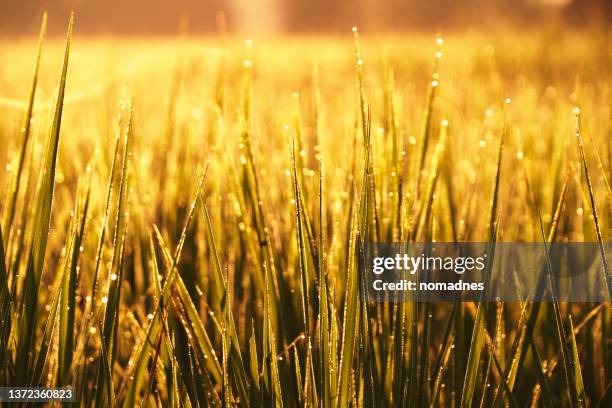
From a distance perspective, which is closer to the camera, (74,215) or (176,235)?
(74,215)

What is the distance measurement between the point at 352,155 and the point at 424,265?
151 mm

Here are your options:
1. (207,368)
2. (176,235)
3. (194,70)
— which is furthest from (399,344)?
(194,70)

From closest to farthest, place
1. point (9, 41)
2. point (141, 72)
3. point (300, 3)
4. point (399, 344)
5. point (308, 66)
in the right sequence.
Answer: point (399, 344) → point (141, 72) → point (308, 66) → point (9, 41) → point (300, 3)

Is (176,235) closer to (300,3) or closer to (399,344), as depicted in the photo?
(399,344)

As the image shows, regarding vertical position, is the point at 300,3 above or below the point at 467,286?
above

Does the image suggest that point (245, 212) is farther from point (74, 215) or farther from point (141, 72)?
point (141, 72)

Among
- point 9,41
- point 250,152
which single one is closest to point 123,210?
point 250,152

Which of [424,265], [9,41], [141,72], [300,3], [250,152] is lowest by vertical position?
[424,265]

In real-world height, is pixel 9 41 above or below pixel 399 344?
above

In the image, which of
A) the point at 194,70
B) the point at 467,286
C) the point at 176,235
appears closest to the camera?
the point at 467,286

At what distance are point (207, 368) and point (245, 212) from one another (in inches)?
6.4

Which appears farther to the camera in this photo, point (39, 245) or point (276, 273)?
point (276, 273)

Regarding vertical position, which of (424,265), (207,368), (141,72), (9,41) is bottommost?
(207,368)

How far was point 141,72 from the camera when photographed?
2062 mm
